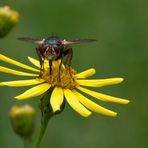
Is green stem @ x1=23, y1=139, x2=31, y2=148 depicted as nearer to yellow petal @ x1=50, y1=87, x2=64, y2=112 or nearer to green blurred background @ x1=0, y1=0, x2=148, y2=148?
yellow petal @ x1=50, y1=87, x2=64, y2=112

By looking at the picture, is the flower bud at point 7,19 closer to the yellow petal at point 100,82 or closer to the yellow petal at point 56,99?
the yellow petal at point 100,82

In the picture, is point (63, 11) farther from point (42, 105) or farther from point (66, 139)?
point (42, 105)

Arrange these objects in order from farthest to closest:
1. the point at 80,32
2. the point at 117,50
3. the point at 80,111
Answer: the point at 80,32 → the point at 117,50 → the point at 80,111

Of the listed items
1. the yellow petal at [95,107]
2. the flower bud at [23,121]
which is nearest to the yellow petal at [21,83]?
the yellow petal at [95,107]

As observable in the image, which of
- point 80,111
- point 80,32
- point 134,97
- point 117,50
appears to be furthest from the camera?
point 80,32

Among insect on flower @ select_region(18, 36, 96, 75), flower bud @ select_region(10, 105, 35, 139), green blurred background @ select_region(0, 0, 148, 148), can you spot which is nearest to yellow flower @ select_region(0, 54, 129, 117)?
insect on flower @ select_region(18, 36, 96, 75)

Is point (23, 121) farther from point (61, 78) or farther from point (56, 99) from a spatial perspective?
point (56, 99)

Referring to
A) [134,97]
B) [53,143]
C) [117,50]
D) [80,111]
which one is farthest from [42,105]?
[117,50]
